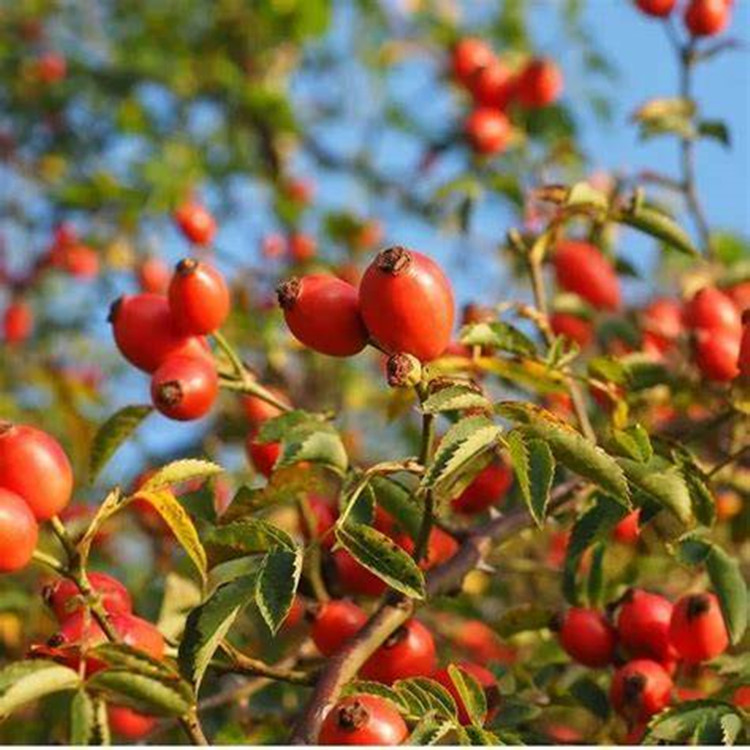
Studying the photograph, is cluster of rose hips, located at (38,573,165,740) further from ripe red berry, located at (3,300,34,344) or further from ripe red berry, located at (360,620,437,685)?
ripe red berry, located at (3,300,34,344)

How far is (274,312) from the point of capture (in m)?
4.11

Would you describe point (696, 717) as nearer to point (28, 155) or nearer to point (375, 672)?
point (375, 672)

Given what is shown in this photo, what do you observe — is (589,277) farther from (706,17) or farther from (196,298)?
(196,298)

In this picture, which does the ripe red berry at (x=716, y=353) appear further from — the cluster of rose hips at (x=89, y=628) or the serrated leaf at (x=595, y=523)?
the cluster of rose hips at (x=89, y=628)

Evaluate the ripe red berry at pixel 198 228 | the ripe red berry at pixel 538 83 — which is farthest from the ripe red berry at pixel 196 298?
the ripe red berry at pixel 538 83

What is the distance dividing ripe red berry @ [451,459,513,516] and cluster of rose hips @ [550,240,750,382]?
0.99 ft

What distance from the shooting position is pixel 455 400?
1.39 meters

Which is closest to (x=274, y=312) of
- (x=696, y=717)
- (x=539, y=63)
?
(x=539, y=63)

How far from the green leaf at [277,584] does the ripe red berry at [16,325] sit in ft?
15.7

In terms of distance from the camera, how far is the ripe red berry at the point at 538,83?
4.69m

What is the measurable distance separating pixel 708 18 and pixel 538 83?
181 centimetres

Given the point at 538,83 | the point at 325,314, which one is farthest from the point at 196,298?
the point at 538,83

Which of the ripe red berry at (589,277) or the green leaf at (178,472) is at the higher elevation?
the green leaf at (178,472)

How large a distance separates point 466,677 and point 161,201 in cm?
371
